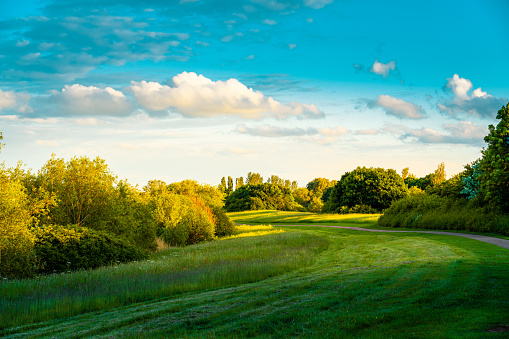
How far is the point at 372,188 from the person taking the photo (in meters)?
61.4

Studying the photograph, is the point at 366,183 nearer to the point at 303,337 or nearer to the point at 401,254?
the point at 401,254

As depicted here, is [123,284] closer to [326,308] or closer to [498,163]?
[326,308]

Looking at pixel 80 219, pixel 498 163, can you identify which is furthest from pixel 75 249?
pixel 498 163

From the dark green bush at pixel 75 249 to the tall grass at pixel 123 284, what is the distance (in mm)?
2561

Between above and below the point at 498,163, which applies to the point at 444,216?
below

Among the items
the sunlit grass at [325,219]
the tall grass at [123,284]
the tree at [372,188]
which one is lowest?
the sunlit grass at [325,219]

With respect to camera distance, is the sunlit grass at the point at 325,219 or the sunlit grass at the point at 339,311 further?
the sunlit grass at the point at 325,219

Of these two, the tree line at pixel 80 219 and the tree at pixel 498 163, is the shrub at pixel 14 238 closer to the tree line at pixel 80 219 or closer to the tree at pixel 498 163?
the tree line at pixel 80 219

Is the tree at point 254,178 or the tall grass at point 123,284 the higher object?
the tree at point 254,178

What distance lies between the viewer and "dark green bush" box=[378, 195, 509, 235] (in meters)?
26.9

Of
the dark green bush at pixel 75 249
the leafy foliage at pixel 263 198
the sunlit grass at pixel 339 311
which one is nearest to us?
the sunlit grass at pixel 339 311

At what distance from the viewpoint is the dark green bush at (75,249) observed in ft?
56.6

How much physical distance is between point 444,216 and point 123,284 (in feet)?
87.7

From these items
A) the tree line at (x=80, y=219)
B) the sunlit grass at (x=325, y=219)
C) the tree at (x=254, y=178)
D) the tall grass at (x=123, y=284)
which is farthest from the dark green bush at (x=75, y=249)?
the tree at (x=254, y=178)
